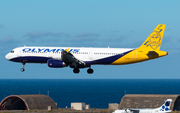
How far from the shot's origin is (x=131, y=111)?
191 ft

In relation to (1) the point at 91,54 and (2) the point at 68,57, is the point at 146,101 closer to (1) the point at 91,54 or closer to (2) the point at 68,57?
(1) the point at 91,54

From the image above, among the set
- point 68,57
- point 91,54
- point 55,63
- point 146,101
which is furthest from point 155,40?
point 55,63

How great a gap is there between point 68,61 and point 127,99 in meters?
17.1

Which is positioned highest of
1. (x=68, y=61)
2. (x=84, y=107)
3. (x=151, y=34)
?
(x=151, y=34)

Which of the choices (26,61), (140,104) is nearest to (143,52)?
(140,104)

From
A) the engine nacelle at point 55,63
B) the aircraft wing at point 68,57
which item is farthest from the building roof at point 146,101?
the engine nacelle at point 55,63

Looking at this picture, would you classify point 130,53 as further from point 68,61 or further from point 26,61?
point 26,61

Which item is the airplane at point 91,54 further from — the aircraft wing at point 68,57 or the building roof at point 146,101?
the building roof at point 146,101

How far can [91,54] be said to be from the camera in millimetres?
73250

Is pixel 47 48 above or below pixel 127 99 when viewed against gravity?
above

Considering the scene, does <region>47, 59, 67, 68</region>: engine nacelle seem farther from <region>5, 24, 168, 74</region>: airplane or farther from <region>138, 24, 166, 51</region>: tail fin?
<region>138, 24, 166, 51</region>: tail fin

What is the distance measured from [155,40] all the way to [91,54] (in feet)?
45.6

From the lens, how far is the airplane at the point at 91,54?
72.2 meters

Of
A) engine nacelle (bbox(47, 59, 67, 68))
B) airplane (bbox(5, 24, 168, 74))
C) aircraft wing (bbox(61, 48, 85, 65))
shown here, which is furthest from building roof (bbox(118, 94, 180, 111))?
engine nacelle (bbox(47, 59, 67, 68))
